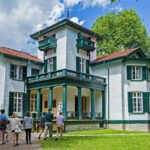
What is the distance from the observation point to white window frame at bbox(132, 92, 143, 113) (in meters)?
26.8

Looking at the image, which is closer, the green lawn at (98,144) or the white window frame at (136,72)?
the green lawn at (98,144)

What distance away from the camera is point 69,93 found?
2845 cm

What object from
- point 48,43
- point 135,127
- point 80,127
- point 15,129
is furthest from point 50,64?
point 15,129

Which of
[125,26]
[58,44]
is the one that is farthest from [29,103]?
[125,26]

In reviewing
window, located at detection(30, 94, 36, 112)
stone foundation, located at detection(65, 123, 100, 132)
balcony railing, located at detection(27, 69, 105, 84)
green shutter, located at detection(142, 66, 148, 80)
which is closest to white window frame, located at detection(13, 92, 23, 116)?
window, located at detection(30, 94, 36, 112)

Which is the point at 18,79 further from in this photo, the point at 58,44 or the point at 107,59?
the point at 107,59

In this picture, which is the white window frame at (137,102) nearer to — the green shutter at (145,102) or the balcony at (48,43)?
the green shutter at (145,102)

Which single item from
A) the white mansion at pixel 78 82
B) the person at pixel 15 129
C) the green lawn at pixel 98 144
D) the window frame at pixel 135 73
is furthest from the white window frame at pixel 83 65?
the person at pixel 15 129

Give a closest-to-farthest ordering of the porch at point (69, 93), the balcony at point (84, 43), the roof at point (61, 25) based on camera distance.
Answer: the porch at point (69, 93)
the roof at point (61, 25)
the balcony at point (84, 43)

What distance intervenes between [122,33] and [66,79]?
1965 centimetres

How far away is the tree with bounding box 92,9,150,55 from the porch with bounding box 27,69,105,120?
1381 centimetres

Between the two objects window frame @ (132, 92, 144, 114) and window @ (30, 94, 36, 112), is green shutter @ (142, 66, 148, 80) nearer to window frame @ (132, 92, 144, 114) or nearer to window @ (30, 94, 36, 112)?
window frame @ (132, 92, 144, 114)

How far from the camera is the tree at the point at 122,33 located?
135ft

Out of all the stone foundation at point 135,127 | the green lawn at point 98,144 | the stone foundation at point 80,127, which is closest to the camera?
the green lawn at point 98,144
